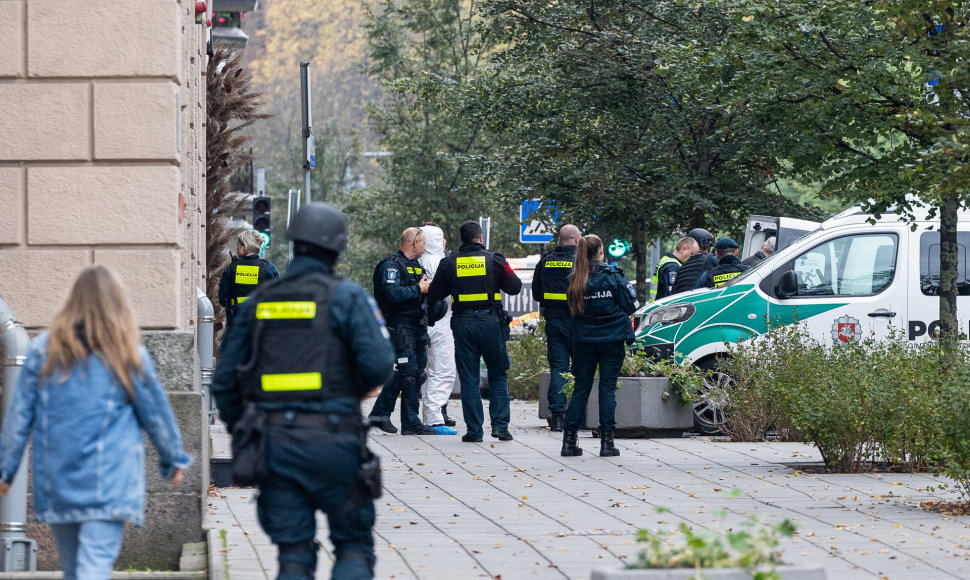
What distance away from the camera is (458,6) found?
37500mm

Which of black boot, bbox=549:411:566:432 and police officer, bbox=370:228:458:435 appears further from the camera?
black boot, bbox=549:411:566:432

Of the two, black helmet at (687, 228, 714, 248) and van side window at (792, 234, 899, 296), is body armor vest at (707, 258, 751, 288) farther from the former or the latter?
van side window at (792, 234, 899, 296)

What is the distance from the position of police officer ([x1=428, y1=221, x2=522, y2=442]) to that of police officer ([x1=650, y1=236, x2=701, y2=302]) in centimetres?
352

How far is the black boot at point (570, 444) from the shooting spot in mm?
12023

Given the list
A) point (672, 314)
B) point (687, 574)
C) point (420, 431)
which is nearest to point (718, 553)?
point (687, 574)

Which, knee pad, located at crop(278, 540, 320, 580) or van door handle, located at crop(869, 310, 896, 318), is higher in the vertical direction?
van door handle, located at crop(869, 310, 896, 318)

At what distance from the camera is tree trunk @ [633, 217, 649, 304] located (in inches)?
829

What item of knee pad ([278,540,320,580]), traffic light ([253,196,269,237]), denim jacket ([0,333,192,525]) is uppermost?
traffic light ([253,196,269,237])

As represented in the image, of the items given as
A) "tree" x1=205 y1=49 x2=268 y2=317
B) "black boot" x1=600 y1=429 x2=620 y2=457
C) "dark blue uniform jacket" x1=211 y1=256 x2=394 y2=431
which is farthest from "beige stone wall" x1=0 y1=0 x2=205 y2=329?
"tree" x1=205 y1=49 x2=268 y2=317

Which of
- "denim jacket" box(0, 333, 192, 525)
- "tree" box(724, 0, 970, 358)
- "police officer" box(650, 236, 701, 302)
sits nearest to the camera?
"denim jacket" box(0, 333, 192, 525)

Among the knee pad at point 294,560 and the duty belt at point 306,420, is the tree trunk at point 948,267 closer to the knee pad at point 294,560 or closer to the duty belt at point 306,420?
the duty belt at point 306,420

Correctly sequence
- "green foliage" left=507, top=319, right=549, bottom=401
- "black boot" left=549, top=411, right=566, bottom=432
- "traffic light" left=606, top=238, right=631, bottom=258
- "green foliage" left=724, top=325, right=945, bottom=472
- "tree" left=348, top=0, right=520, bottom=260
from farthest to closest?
"tree" left=348, top=0, right=520, bottom=260, "traffic light" left=606, top=238, right=631, bottom=258, "green foliage" left=507, top=319, right=549, bottom=401, "black boot" left=549, top=411, right=566, bottom=432, "green foliage" left=724, top=325, right=945, bottom=472

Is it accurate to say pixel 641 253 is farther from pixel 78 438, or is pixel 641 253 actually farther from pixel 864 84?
pixel 78 438

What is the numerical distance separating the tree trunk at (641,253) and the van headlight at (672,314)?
605cm
